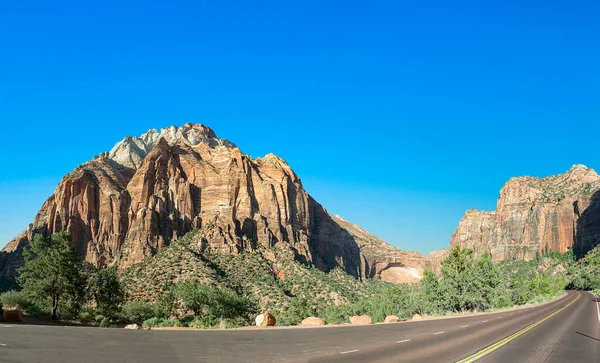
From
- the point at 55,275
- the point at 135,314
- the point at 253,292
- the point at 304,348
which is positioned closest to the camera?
the point at 304,348

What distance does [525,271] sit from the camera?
609 ft

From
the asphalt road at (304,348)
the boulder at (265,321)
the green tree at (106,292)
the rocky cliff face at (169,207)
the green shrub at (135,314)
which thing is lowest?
the green shrub at (135,314)

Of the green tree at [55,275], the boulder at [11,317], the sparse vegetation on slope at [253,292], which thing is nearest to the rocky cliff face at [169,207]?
the sparse vegetation on slope at [253,292]

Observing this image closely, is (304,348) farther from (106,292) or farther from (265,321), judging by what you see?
(106,292)

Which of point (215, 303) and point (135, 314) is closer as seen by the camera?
point (135, 314)

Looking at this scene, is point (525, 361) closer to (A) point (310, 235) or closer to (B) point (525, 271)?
(A) point (310, 235)

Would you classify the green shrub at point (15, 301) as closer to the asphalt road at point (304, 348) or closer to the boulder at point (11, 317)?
the boulder at point (11, 317)

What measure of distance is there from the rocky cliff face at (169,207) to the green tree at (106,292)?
5641cm

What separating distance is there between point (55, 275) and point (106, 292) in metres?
14.4

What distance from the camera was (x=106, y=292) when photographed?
56.2m

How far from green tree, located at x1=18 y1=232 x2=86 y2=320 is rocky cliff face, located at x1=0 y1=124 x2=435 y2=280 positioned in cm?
6892

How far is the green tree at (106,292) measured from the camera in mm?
52578

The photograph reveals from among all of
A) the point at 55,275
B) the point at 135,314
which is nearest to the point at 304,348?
the point at 55,275

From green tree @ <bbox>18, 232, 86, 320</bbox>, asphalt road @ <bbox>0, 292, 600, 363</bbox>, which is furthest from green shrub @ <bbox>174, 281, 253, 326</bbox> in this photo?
asphalt road @ <bbox>0, 292, 600, 363</bbox>
